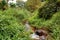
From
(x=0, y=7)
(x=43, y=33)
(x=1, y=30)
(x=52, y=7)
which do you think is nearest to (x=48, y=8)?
(x=52, y=7)

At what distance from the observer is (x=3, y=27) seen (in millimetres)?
9477

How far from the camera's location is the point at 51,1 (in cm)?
1664

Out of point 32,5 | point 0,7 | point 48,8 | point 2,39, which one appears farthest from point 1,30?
point 32,5

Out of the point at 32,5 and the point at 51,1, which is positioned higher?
the point at 51,1

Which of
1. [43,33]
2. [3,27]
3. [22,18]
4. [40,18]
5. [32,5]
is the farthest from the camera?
[32,5]

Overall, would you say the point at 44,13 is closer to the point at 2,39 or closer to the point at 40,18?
the point at 40,18

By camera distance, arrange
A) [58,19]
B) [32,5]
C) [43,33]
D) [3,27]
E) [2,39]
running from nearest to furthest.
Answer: [2,39]
[3,27]
[43,33]
[58,19]
[32,5]

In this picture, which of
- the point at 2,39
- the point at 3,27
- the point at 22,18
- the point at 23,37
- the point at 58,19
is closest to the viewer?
the point at 2,39

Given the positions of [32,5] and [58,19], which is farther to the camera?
[32,5]

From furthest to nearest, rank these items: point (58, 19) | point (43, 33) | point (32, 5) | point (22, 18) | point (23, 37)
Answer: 1. point (32, 5)
2. point (22, 18)
3. point (58, 19)
4. point (43, 33)
5. point (23, 37)

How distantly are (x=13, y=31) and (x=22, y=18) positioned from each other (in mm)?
9674

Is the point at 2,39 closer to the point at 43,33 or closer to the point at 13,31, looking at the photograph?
the point at 13,31

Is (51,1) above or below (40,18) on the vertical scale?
above

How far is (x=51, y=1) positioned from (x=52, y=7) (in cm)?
80
